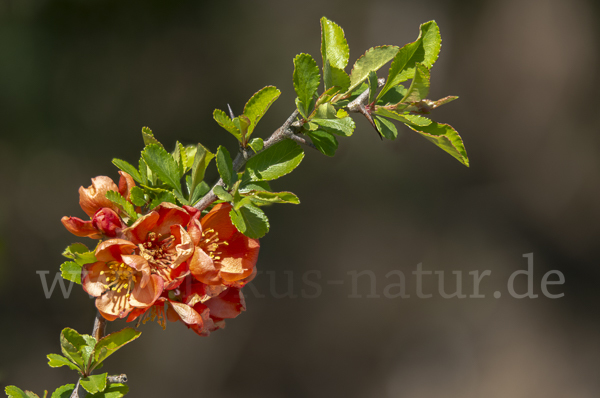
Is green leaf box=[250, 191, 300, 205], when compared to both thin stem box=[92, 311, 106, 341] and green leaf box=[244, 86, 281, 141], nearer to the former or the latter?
green leaf box=[244, 86, 281, 141]

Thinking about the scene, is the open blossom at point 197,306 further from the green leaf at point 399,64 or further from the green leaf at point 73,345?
the green leaf at point 399,64

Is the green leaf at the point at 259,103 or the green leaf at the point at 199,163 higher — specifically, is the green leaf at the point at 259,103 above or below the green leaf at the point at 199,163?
above

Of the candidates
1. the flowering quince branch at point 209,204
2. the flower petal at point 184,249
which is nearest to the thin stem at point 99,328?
the flowering quince branch at point 209,204

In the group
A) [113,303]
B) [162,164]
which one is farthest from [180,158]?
[113,303]

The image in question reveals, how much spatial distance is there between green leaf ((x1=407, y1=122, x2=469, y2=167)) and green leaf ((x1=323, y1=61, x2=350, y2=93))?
0.19ft

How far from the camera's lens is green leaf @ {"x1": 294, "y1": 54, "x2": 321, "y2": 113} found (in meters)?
0.33

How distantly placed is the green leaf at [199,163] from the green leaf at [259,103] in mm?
34

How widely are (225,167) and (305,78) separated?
3.5 inches

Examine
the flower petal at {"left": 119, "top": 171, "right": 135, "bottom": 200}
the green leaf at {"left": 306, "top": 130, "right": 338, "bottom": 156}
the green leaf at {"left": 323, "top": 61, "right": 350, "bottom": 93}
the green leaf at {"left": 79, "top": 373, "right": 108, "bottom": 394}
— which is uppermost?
the green leaf at {"left": 323, "top": 61, "right": 350, "bottom": 93}

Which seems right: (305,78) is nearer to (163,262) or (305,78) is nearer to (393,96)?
(393,96)

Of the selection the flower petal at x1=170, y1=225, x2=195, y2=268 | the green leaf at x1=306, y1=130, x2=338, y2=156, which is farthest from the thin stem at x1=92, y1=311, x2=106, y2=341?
the green leaf at x1=306, y1=130, x2=338, y2=156

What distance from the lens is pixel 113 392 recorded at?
14.0 inches

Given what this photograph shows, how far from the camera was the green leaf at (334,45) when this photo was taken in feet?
1.16

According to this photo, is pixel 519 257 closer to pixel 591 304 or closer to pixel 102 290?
A: pixel 591 304
